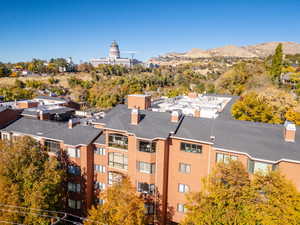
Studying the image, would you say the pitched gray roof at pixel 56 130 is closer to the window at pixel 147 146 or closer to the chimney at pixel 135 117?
the chimney at pixel 135 117

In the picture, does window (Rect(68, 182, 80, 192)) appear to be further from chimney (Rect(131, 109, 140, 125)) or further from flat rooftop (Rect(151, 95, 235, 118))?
flat rooftop (Rect(151, 95, 235, 118))

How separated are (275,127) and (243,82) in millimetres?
58124

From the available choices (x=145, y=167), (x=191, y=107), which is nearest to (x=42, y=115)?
(x=145, y=167)

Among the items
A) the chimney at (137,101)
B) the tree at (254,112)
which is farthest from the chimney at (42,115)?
the tree at (254,112)

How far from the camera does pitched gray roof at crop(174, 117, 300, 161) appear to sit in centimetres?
2083

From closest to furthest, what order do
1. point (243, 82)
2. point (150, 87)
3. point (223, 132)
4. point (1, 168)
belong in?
point (1, 168), point (223, 132), point (243, 82), point (150, 87)

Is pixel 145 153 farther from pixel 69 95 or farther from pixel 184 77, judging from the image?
pixel 184 77

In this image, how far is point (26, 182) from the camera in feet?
75.8

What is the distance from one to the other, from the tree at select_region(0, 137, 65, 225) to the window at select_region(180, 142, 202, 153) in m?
13.8

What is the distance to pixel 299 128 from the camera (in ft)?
76.5

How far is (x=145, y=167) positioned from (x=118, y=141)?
441 cm

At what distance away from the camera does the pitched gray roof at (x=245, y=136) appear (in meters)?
20.8

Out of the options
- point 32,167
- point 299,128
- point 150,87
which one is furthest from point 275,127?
point 150,87

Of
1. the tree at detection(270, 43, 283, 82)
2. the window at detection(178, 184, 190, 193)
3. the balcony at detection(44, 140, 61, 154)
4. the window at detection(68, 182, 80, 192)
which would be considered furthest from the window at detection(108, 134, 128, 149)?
the tree at detection(270, 43, 283, 82)
